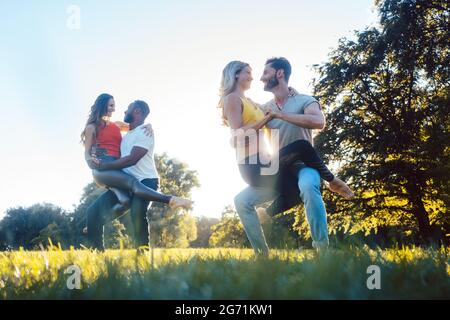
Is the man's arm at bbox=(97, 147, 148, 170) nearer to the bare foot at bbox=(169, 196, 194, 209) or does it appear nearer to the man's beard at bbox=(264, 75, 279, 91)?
the bare foot at bbox=(169, 196, 194, 209)

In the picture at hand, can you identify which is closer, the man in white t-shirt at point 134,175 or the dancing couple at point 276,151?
the dancing couple at point 276,151

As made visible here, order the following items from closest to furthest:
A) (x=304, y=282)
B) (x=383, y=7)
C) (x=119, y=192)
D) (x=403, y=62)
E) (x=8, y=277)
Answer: (x=304, y=282), (x=8, y=277), (x=119, y=192), (x=403, y=62), (x=383, y=7)

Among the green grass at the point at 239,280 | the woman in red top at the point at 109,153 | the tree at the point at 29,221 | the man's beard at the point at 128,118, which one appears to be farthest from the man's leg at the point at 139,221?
the tree at the point at 29,221

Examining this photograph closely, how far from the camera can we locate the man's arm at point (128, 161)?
5650mm

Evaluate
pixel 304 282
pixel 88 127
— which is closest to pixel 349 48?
pixel 88 127

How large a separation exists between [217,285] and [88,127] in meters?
4.12

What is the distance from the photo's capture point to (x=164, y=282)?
7.97 ft

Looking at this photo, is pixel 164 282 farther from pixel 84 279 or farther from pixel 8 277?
pixel 8 277

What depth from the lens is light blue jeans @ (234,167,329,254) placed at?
432cm

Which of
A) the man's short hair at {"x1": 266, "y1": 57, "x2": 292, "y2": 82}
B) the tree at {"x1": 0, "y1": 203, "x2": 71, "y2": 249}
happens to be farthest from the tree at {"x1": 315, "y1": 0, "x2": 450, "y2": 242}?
the tree at {"x1": 0, "y1": 203, "x2": 71, "y2": 249}

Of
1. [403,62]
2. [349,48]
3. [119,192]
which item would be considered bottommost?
[119,192]

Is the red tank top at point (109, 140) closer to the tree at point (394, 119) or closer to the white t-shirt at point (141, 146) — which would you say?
the white t-shirt at point (141, 146)

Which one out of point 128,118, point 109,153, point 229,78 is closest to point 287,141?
point 229,78

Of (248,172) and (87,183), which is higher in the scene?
(87,183)
